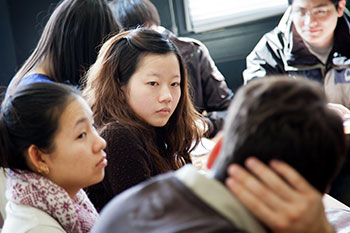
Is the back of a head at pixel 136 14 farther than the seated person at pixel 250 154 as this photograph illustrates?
Yes

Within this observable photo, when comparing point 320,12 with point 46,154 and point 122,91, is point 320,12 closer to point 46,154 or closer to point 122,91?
point 122,91

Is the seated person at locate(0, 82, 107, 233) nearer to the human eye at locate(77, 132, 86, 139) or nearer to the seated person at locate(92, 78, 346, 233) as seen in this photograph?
the human eye at locate(77, 132, 86, 139)

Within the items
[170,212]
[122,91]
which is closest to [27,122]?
[122,91]

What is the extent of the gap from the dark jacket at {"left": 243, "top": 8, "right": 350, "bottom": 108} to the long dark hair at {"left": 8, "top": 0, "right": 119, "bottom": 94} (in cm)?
107

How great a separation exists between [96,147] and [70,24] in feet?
3.36

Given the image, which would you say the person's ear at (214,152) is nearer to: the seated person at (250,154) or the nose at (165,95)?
the seated person at (250,154)

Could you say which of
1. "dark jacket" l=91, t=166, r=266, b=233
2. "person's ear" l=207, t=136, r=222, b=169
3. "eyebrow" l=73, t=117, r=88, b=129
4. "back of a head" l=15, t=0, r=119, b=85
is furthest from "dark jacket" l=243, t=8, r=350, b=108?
"dark jacket" l=91, t=166, r=266, b=233

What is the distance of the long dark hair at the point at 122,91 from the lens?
5.48 ft

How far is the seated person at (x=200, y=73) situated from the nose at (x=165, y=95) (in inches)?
45.2

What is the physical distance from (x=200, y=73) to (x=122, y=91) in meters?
1.37

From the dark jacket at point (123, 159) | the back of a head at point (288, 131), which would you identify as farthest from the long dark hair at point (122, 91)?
the back of a head at point (288, 131)

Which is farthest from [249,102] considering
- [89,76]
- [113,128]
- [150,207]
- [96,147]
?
[89,76]

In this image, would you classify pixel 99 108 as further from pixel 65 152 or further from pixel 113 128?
pixel 65 152

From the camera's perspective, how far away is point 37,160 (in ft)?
4.23
